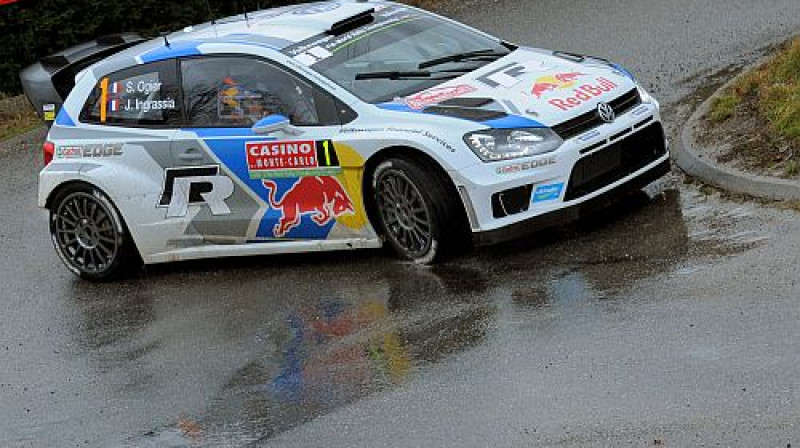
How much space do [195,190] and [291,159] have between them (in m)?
0.91

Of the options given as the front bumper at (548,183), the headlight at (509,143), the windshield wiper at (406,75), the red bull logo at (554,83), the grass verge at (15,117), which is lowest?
the grass verge at (15,117)

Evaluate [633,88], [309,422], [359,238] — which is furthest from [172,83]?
[309,422]

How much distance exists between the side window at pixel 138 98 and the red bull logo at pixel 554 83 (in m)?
2.59

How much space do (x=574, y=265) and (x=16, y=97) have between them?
404 inches

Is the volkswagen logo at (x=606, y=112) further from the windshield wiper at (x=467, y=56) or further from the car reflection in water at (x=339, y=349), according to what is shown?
the car reflection in water at (x=339, y=349)

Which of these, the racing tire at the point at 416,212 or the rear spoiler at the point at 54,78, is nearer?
the racing tire at the point at 416,212

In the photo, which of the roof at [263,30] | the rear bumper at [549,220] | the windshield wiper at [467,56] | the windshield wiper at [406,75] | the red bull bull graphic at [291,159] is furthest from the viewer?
the roof at [263,30]

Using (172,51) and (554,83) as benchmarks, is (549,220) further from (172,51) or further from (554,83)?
(172,51)

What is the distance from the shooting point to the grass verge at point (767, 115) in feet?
32.6

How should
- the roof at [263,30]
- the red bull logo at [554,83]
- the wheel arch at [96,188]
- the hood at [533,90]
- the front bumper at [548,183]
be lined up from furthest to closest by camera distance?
the wheel arch at [96,188], the roof at [263,30], the red bull logo at [554,83], the hood at [533,90], the front bumper at [548,183]

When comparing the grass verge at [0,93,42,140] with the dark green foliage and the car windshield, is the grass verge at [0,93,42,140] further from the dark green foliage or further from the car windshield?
the car windshield

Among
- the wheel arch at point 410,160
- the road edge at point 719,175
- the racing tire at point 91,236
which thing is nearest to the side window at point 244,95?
the wheel arch at point 410,160

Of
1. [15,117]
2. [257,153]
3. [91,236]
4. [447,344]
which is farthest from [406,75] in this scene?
[15,117]

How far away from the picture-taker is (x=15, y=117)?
1716 cm
